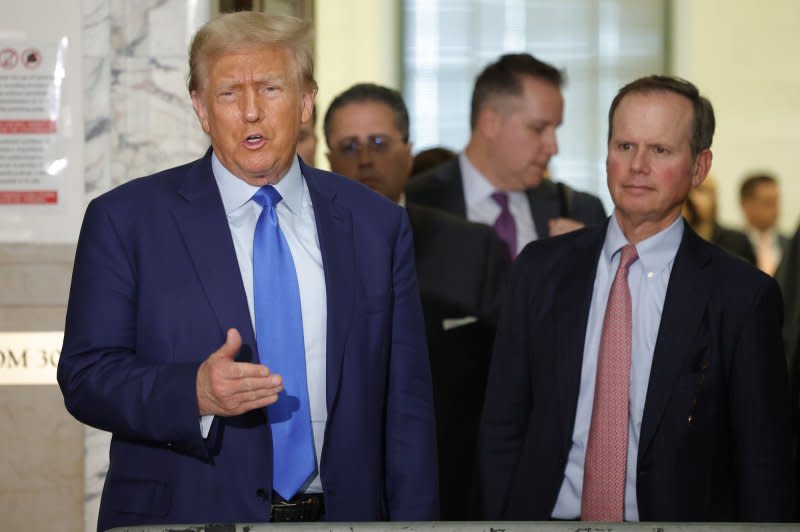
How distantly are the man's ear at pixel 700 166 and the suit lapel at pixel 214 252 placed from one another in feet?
4.22

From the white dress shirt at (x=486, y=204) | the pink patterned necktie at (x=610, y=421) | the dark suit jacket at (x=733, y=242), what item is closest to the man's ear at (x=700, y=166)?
the pink patterned necktie at (x=610, y=421)

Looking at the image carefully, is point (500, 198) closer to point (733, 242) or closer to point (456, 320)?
point (456, 320)

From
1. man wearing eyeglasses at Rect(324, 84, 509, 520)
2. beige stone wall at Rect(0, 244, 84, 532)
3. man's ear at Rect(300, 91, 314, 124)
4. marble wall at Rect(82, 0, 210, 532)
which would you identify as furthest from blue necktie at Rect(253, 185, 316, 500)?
man wearing eyeglasses at Rect(324, 84, 509, 520)

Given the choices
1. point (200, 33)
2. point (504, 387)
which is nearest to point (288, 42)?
point (200, 33)

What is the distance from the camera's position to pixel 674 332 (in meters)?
3.15

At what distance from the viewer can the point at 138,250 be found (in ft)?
8.49

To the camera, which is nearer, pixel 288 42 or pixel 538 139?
pixel 288 42

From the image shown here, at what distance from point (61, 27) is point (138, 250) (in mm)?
1621

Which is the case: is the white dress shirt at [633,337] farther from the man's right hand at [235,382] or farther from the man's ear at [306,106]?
the man's right hand at [235,382]

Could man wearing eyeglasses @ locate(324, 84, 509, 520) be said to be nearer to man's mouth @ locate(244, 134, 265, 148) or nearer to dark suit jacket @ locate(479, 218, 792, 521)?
dark suit jacket @ locate(479, 218, 792, 521)

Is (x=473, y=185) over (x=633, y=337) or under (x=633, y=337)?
over

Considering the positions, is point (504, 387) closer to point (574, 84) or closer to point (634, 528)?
point (634, 528)

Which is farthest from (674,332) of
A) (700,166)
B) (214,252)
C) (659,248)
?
(214,252)

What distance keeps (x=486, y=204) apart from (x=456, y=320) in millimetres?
765
